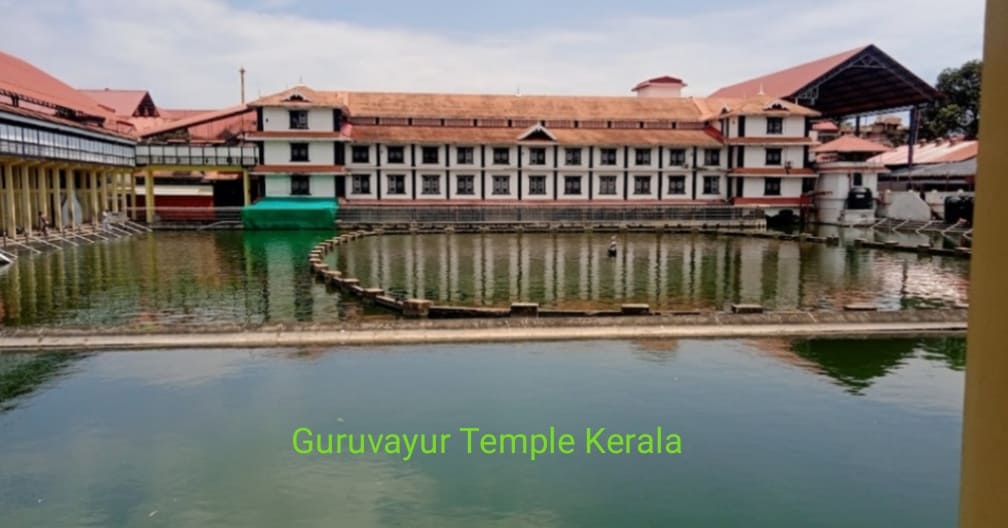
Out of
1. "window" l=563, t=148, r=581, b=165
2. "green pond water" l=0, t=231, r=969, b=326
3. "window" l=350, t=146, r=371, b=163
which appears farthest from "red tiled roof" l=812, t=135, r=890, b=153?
"window" l=350, t=146, r=371, b=163

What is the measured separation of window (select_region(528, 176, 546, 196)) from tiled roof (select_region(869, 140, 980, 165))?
29.0 m

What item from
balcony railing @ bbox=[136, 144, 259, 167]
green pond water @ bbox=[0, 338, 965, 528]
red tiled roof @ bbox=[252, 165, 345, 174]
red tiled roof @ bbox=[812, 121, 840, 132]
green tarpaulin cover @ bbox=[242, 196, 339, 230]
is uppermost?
red tiled roof @ bbox=[812, 121, 840, 132]

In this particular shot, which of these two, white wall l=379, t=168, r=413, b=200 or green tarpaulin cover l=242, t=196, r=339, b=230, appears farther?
white wall l=379, t=168, r=413, b=200

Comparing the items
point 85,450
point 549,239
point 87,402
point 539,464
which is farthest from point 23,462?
point 549,239

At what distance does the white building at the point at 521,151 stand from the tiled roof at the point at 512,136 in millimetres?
87

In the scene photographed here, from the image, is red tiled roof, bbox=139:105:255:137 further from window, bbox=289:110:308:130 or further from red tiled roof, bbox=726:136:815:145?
red tiled roof, bbox=726:136:815:145

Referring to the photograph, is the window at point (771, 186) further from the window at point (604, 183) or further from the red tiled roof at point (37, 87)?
the red tiled roof at point (37, 87)

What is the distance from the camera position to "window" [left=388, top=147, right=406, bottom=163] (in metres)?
53.9

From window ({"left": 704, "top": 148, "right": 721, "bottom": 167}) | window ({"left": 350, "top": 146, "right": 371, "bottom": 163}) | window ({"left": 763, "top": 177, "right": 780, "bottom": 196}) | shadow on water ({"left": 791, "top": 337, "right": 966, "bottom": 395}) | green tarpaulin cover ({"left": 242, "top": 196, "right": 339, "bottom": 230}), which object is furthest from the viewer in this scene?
window ({"left": 704, "top": 148, "right": 721, "bottom": 167})

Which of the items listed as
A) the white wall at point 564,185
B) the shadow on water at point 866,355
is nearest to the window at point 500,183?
the white wall at point 564,185

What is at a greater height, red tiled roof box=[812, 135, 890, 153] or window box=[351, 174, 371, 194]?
red tiled roof box=[812, 135, 890, 153]

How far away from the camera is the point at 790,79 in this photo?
207ft

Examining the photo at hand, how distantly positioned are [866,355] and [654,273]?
1271cm

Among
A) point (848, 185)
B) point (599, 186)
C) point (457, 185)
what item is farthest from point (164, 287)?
point (848, 185)
